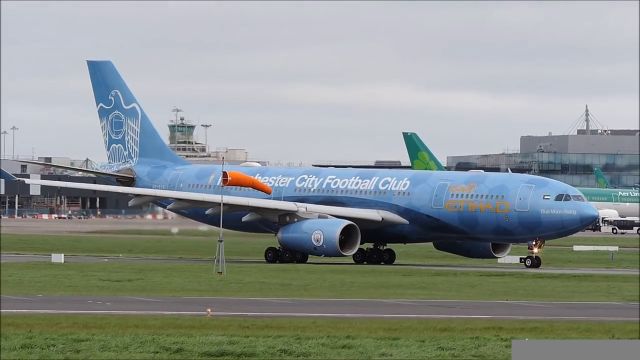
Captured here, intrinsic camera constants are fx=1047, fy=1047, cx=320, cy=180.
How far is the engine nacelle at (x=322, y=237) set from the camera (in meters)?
53.1

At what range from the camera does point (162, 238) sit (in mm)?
45312

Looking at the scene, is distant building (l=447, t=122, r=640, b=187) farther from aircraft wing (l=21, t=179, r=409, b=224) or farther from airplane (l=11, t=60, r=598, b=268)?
aircraft wing (l=21, t=179, r=409, b=224)

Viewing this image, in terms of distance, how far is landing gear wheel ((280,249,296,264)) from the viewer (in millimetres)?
54838

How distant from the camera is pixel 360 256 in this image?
57.6 meters

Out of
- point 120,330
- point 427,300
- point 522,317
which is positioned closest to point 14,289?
point 120,330

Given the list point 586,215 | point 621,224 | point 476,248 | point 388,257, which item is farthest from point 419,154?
point 586,215

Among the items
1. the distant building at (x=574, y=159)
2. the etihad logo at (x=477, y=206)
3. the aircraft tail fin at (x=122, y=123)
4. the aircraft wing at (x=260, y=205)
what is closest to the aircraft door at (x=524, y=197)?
the etihad logo at (x=477, y=206)

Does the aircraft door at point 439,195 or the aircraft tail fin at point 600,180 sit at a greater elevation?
the aircraft tail fin at point 600,180

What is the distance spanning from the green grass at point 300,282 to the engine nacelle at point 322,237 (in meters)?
5.60

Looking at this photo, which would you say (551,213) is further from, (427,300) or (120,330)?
(120,330)

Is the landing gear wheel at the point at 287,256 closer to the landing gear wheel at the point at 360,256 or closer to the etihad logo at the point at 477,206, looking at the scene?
the landing gear wheel at the point at 360,256

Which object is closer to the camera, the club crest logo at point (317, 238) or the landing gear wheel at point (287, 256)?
the club crest logo at point (317, 238)

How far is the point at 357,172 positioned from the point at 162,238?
17.4 meters

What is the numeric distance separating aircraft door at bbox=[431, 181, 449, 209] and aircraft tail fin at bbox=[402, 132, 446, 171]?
46.6 meters
